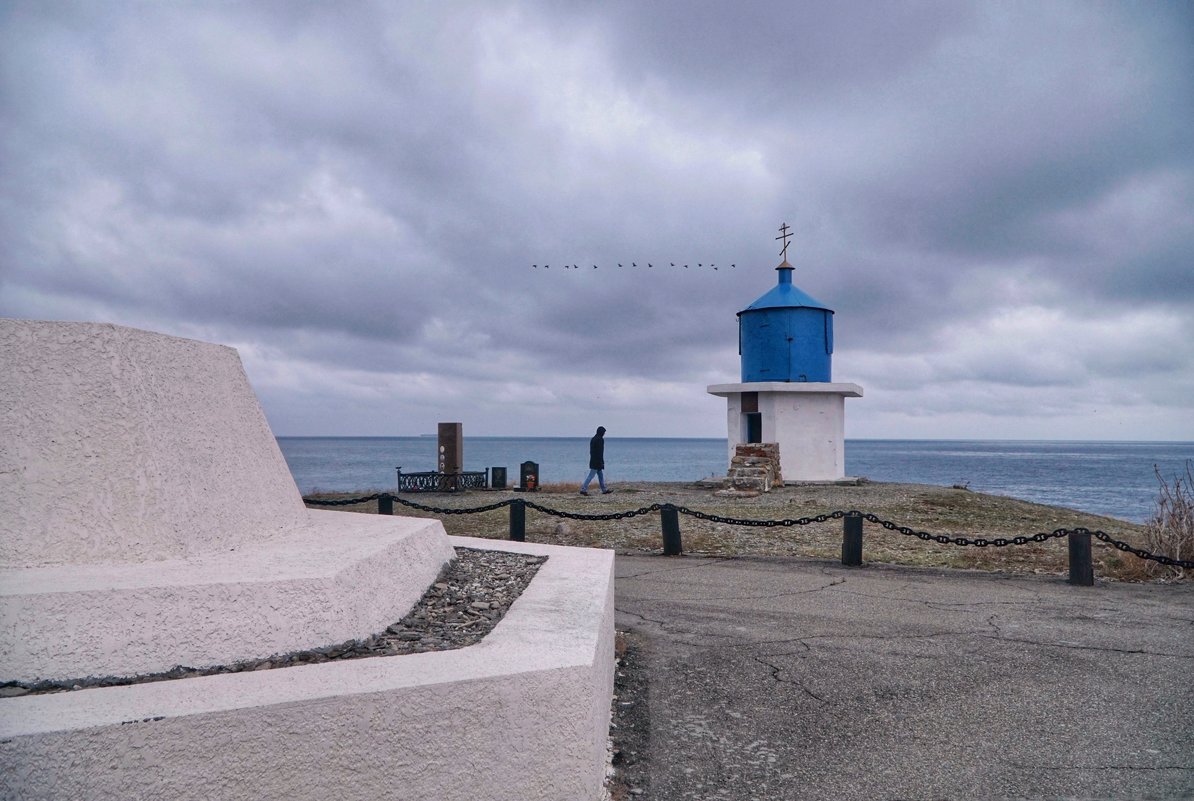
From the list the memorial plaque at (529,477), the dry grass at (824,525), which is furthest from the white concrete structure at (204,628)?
the memorial plaque at (529,477)

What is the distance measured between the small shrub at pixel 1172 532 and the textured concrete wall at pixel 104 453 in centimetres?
1026

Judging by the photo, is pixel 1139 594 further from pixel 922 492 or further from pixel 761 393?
pixel 761 393

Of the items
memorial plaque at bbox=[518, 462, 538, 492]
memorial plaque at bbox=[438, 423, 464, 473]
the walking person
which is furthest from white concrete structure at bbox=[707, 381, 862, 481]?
memorial plaque at bbox=[438, 423, 464, 473]

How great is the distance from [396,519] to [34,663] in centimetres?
331

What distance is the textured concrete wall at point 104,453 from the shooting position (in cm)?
399

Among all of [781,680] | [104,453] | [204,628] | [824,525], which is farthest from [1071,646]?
[824,525]

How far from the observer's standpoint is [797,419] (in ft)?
75.8

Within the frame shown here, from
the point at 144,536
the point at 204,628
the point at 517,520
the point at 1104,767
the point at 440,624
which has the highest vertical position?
the point at 144,536

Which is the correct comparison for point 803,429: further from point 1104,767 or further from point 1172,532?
point 1104,767

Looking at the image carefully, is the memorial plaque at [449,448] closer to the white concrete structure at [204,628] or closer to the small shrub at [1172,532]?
the small shrub at [1172,532]

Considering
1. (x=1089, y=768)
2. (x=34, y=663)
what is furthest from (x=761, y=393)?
(x=34, y=663)

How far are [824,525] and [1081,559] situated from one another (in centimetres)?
585

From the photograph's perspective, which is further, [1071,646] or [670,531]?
[670,531]

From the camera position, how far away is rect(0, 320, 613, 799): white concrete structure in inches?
112
